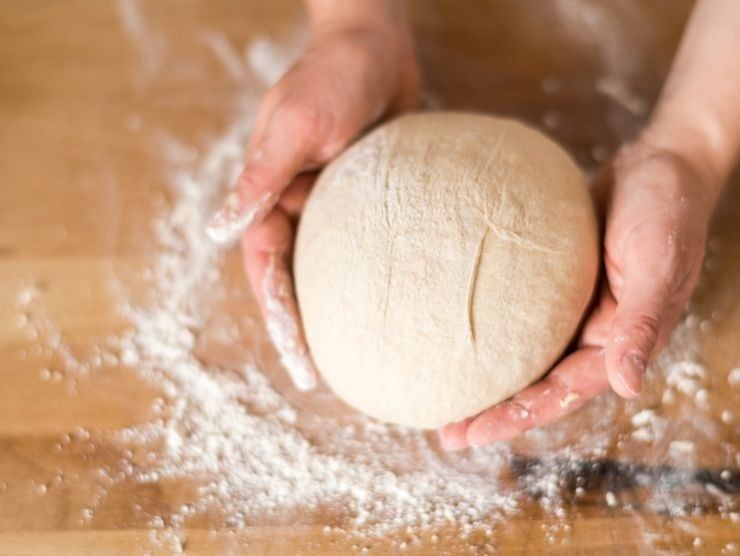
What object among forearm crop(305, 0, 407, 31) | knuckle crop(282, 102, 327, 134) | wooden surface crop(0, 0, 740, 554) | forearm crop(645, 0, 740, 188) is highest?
forearm crop(645, 0, 740, 188)

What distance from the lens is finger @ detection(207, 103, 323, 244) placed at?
3.66 feet

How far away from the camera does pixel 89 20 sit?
1.67 m

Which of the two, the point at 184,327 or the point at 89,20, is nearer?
the point at 184,327

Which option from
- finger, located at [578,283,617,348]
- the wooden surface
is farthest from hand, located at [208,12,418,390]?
finger, located at [578,283,617,348]

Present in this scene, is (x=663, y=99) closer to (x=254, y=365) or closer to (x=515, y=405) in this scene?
(x=515, y=405)


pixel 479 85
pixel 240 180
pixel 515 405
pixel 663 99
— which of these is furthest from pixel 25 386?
pixel 663 99

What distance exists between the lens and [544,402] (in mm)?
1014

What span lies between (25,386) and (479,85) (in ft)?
3.39

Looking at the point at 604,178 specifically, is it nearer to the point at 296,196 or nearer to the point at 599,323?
the point at 599,323

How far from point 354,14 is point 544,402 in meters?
0.81

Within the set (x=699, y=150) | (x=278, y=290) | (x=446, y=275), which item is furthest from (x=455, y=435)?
(x=699, y=150)

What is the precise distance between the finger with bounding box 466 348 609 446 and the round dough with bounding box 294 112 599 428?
19mm

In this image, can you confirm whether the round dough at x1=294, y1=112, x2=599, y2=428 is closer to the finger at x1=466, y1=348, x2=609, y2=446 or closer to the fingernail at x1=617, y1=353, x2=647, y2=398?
Result: the finger at x1=466, y1=348, x2=609, y2=446

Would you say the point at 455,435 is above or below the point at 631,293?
below
